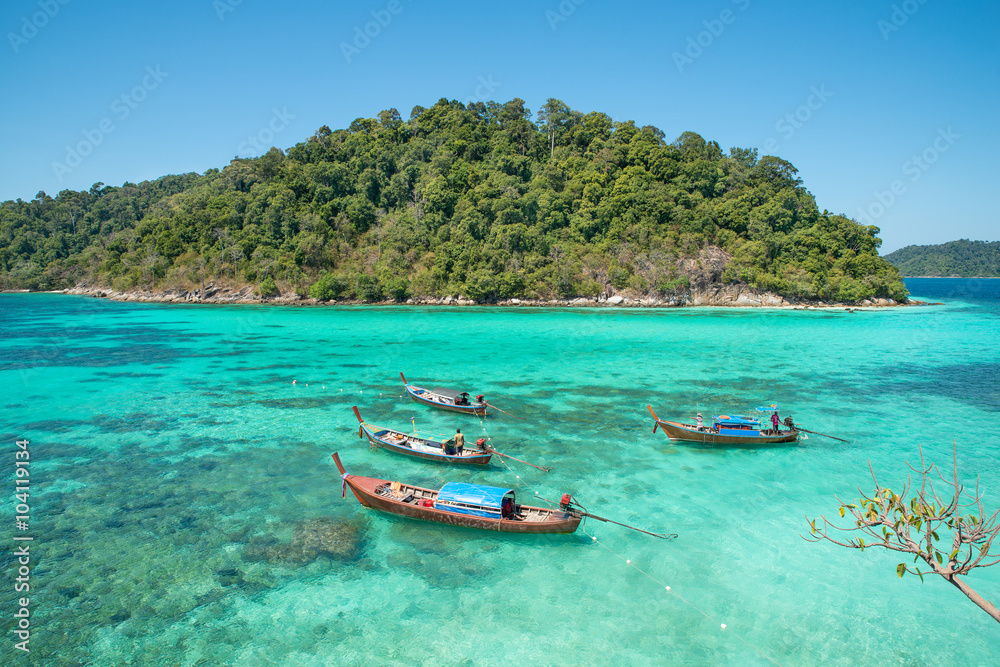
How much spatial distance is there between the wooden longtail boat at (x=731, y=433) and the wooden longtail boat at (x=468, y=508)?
8.84 metres

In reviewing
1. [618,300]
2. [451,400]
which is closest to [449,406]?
[451,400]

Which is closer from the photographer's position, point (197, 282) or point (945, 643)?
point (945, 643)

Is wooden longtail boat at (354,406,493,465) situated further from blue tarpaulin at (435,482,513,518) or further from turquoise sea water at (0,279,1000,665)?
blue tarpaulin at (435,482,513,518)

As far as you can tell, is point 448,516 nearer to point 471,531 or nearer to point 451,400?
point 471,531

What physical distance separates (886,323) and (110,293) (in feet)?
457

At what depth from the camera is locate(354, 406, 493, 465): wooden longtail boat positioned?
759 inches

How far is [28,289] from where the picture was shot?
128 m

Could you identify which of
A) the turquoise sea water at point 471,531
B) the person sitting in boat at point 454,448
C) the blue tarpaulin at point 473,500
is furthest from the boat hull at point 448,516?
the person sitting in boat at point 454,448

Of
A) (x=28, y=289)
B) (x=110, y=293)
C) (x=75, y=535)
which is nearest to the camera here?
(x=75, y=535)

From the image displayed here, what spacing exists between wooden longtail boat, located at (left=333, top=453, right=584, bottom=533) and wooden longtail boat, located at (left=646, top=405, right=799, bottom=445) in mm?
8837

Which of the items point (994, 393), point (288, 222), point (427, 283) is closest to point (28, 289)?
point (288, 222)

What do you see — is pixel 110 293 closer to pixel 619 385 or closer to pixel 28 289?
pixel 28 289

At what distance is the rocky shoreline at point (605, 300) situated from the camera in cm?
8662

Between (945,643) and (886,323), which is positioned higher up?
(886,323)
